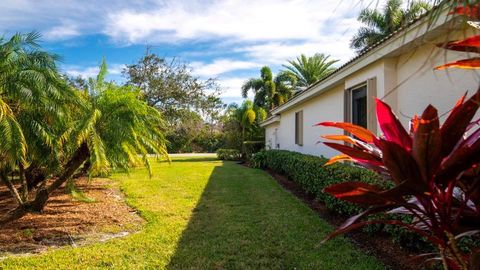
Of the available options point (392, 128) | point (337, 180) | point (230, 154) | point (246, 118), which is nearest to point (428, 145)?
point (392, 128)

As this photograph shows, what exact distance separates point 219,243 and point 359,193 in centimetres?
469

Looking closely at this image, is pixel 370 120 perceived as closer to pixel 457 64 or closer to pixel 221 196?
pixel 221 196

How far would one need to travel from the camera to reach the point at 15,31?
7.02 meters

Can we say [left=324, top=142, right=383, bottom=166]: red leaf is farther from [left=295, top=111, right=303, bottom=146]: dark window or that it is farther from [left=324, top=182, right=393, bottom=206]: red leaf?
[left=295, top=111, right=303, bottom=146]: dark window

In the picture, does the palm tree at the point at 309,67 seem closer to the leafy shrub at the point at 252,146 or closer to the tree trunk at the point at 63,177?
the leafy shrub at the point at 252,146

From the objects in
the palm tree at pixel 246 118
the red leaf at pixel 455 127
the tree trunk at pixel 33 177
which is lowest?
the tree trunk at pixel 33 177

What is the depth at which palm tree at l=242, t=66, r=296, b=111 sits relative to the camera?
135 feet

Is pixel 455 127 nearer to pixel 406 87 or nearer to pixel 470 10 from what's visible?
pixel 470 10

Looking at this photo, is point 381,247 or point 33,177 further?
point 33,177

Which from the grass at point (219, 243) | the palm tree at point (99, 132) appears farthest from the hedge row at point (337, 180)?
the palm tree at point (99, 132)

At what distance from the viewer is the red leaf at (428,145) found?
4.88 feet

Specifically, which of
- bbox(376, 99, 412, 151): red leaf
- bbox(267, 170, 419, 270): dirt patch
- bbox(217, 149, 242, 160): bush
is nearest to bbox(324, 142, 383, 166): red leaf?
bbox(376, 99, 412, 151): red leaf

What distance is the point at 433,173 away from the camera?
1532 mm

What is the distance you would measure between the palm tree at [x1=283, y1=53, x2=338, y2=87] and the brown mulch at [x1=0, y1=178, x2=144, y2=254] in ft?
108
